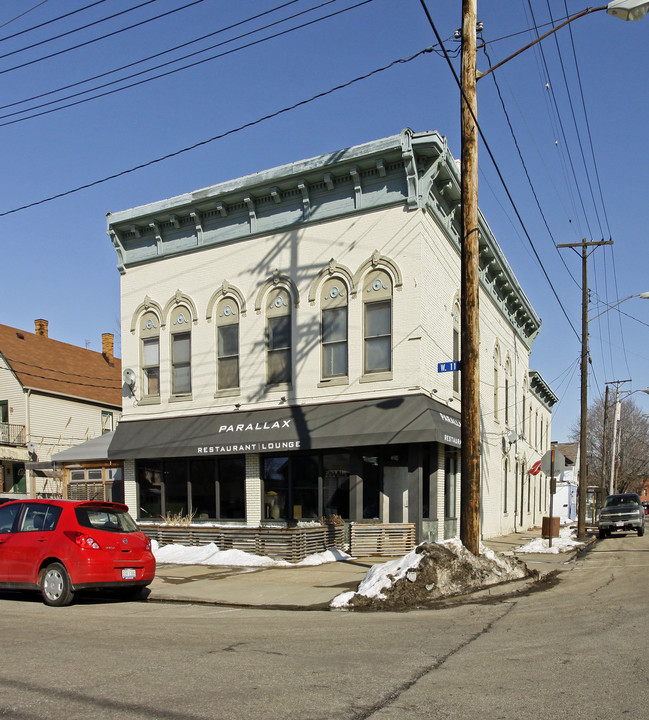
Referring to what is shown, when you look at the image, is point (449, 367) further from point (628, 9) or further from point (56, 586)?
point (56, 586)

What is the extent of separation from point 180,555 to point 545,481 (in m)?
32.6

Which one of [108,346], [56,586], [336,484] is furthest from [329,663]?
[108,346]

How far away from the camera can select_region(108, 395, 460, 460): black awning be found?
57.9 feet

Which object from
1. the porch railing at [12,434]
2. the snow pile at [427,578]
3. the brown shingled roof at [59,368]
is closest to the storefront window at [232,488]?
the snow pile at [427,578]

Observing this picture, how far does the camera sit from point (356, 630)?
28.1ft

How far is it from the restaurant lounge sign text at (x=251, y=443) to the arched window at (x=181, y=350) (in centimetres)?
231

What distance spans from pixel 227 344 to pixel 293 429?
12.4ft

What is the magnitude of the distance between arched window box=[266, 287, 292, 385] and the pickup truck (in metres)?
16.5

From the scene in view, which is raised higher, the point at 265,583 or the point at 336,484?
the point at 336,484

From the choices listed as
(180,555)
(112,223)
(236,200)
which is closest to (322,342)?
(236,200)

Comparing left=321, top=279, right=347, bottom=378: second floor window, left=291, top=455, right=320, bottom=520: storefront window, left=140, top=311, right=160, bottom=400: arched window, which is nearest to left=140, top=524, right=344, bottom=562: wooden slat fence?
left=291, top=455, right=320, bottom=520: storefront window

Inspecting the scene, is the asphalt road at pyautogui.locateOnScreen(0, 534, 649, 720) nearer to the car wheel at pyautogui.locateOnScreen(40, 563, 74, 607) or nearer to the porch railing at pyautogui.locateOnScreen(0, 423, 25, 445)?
the car wheel at pyautogui.locateOnScreen(40, 563, 74, 607)

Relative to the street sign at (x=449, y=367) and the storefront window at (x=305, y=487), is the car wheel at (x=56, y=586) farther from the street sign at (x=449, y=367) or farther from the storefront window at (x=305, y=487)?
the storefront window at (x=305, y=487)

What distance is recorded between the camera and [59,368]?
126 feet
